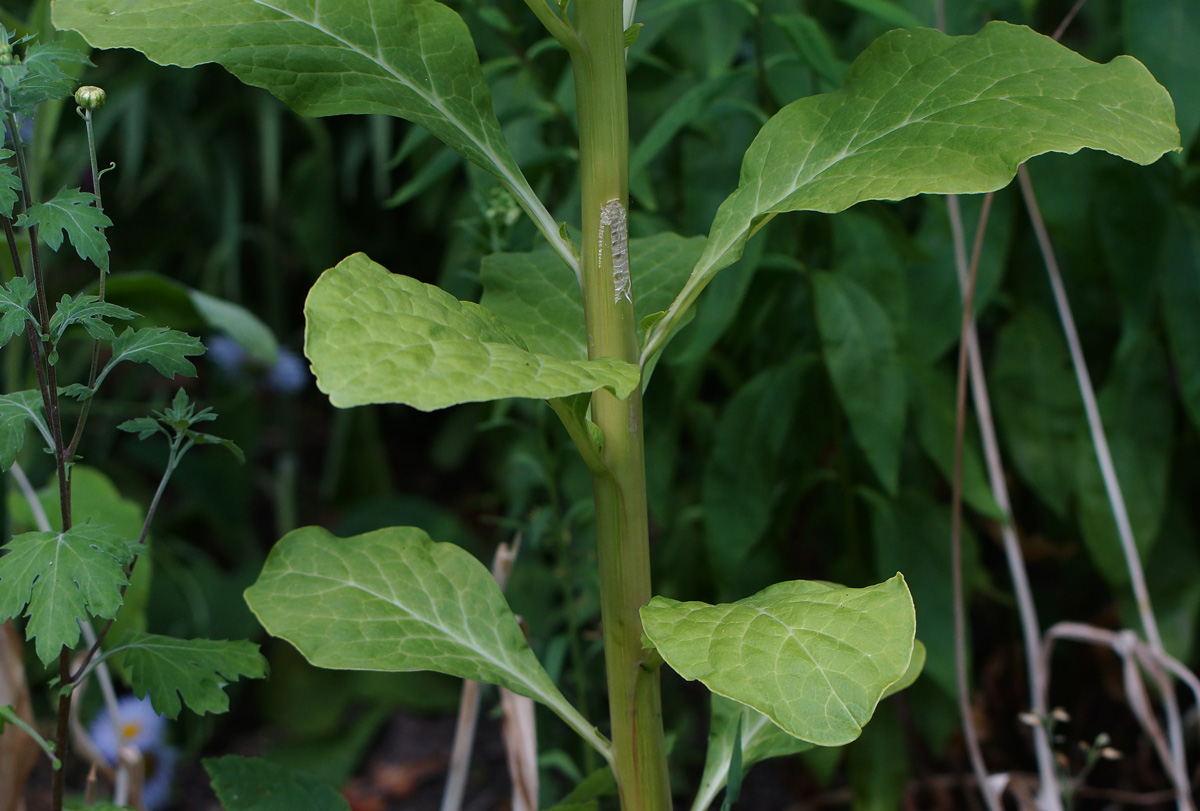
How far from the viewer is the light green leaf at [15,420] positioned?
42cm

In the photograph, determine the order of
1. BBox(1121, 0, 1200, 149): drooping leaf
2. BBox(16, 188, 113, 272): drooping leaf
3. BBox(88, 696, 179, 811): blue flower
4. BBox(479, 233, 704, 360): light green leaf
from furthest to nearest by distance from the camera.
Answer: BBox(88, 696, 179, 811): blue flower, BBox(1121, 0, 1200, 149): drooping leaf, BBox(479, 233, 704, 360): light green leaf, BBox(16, 188, 113, 272): drooping leaf

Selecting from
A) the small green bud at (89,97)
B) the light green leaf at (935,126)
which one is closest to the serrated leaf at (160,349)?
the small green bud at (89,97)

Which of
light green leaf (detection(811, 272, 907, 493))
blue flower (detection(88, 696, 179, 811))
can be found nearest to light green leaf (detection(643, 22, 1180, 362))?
light green leaf (detection(811, 272, 907, 493))

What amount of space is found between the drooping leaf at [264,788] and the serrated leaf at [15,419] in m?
0.19

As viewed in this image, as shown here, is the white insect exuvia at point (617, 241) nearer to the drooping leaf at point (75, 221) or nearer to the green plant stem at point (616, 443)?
the green plant stem at point (616, 443)

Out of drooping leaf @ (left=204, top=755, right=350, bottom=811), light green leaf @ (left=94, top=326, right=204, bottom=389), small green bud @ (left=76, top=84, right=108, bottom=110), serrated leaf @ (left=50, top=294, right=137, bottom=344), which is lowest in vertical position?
drooping leaf @ (left=204, top=755, right=350, bottom=811)

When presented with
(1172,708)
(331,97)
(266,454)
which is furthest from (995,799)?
(266,454)

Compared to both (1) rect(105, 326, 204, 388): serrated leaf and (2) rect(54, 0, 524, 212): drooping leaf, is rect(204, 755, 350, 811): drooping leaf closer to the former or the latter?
(1) rect(105, 326, 204, 388): serrated leaf

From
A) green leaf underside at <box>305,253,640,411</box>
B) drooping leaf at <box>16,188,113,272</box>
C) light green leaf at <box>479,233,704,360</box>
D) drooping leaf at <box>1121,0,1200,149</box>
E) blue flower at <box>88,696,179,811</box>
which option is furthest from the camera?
blue flower at <box>88,696,179,811</box>

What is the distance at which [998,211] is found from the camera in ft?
2.79

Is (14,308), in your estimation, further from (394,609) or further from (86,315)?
(394,609)

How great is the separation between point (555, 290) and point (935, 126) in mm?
214

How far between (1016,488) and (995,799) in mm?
499

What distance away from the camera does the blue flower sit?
1.05 m
